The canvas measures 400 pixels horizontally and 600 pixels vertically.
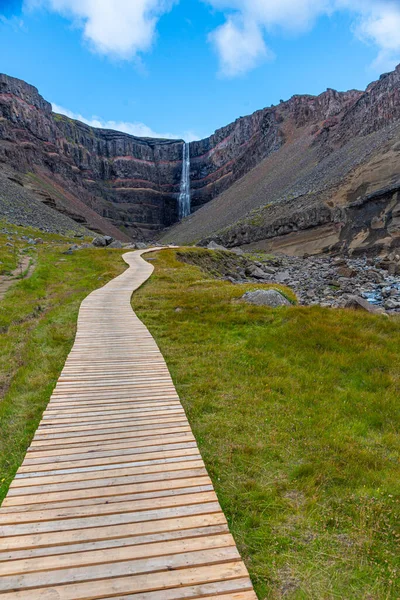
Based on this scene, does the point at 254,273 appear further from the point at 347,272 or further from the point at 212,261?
the point at 347,272

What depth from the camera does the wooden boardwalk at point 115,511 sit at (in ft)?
9.82

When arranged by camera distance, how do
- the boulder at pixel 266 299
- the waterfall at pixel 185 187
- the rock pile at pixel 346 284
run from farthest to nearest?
1. the waterfall at pixel 185 187
2. the rock pile at pixel 346 284
3. the boulder at pixel 266 299

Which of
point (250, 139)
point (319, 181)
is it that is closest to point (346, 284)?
point (319, 181)

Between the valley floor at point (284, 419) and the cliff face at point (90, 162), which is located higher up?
the cliff face at point (90, 162)

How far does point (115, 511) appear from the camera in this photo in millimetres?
3814

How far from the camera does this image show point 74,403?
20.4 feet

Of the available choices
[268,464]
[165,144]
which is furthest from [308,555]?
[165,144]

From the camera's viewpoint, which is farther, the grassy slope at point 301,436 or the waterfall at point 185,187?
the waterfall at point 185,187

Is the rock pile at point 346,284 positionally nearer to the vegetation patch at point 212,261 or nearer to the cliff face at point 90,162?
the vegetation patch at point 212,261

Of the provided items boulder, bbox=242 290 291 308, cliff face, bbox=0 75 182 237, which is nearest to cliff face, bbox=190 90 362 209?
cliff face, bbox=0 75 182 237

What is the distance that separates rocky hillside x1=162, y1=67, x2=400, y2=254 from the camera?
141 feet

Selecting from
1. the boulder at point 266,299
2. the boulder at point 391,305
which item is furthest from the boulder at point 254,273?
the boulder at point 266,299

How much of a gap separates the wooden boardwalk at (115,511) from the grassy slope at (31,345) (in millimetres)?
598

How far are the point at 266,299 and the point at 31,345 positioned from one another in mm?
8807
